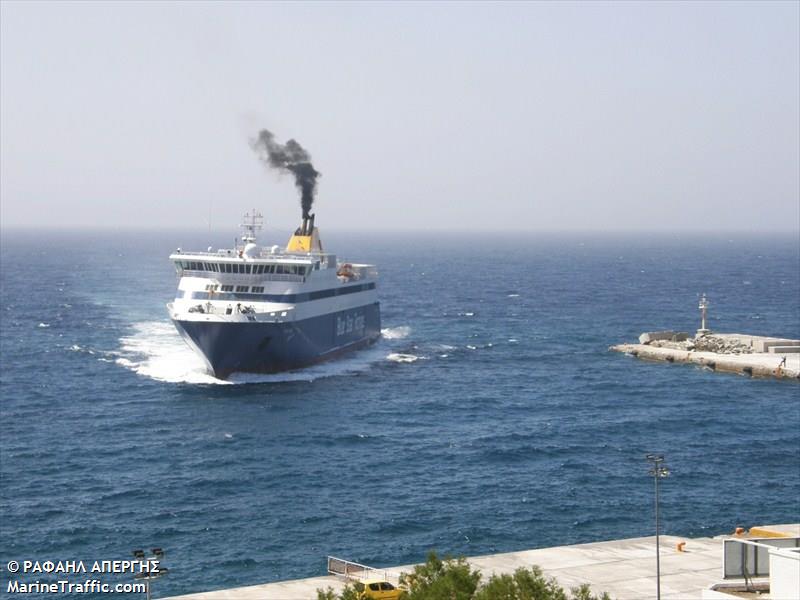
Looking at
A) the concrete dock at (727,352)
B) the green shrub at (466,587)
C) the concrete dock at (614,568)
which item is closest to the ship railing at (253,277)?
the concrete dock at (727,352)

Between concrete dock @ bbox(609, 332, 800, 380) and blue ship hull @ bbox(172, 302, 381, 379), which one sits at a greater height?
blue ship hull @ bbox(172, 302, 381, 379)

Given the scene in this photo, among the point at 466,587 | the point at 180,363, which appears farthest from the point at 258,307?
the point at 466,587

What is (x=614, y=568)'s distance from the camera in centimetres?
3750

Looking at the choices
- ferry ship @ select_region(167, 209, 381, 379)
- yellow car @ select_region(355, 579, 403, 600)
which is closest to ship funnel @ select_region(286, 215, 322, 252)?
ferry ship @ select_region(167, 209, 381, 379)

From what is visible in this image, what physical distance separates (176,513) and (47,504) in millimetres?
5820

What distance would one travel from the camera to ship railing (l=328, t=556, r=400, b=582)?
36.0 m

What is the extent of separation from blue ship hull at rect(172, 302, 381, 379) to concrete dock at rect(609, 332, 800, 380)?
92.3ft

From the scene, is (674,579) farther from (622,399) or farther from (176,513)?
(622,399)

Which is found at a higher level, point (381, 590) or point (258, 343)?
point (258, 343)

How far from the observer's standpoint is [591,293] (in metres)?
159

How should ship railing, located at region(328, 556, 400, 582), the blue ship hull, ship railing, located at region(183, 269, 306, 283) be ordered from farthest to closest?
ship railing, located at region(183, 269, 306, 283)
the blue ship hull
ship railing, located at region(328, 556, 400, 582)

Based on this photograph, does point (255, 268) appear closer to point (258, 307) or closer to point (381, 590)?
point (258, 307)

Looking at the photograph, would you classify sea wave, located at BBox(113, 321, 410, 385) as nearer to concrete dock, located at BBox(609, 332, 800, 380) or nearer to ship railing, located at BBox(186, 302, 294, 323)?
ship railing, located at BBox(186, 302, 294, 323)

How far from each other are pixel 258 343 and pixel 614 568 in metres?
43.9
